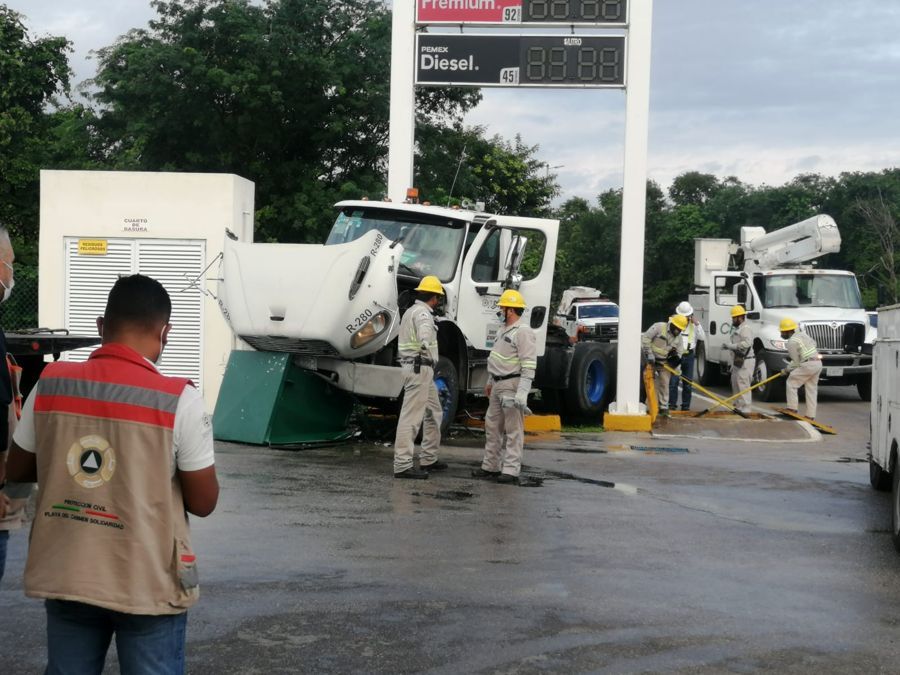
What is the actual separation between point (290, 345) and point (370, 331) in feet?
3.14

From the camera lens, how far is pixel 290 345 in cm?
1390

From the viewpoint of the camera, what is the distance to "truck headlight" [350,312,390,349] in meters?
13.6

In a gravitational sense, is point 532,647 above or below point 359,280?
below

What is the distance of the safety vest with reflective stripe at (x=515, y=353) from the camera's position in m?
12.0

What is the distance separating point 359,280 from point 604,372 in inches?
259

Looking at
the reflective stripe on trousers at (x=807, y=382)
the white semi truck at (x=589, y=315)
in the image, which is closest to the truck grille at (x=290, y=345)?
the reflective stripe on trousers at (x=807, y=382)

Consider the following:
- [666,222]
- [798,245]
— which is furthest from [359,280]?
[666,222]

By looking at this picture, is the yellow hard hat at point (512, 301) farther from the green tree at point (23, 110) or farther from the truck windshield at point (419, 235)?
the green tree at point (23, 110)

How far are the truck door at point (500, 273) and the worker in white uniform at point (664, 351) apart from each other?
379 cm

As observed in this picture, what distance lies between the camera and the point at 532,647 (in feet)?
20.0

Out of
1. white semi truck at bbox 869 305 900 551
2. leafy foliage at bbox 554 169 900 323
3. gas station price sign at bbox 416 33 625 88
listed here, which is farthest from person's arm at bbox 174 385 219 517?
leafy foliage at bbox 554 169 900 323

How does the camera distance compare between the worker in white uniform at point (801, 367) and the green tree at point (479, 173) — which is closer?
the worker in white uniform at point (801, 367)

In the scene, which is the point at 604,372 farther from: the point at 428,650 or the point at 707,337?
the point at 428,650

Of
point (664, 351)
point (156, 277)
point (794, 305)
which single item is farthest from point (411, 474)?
point (794, 305)
